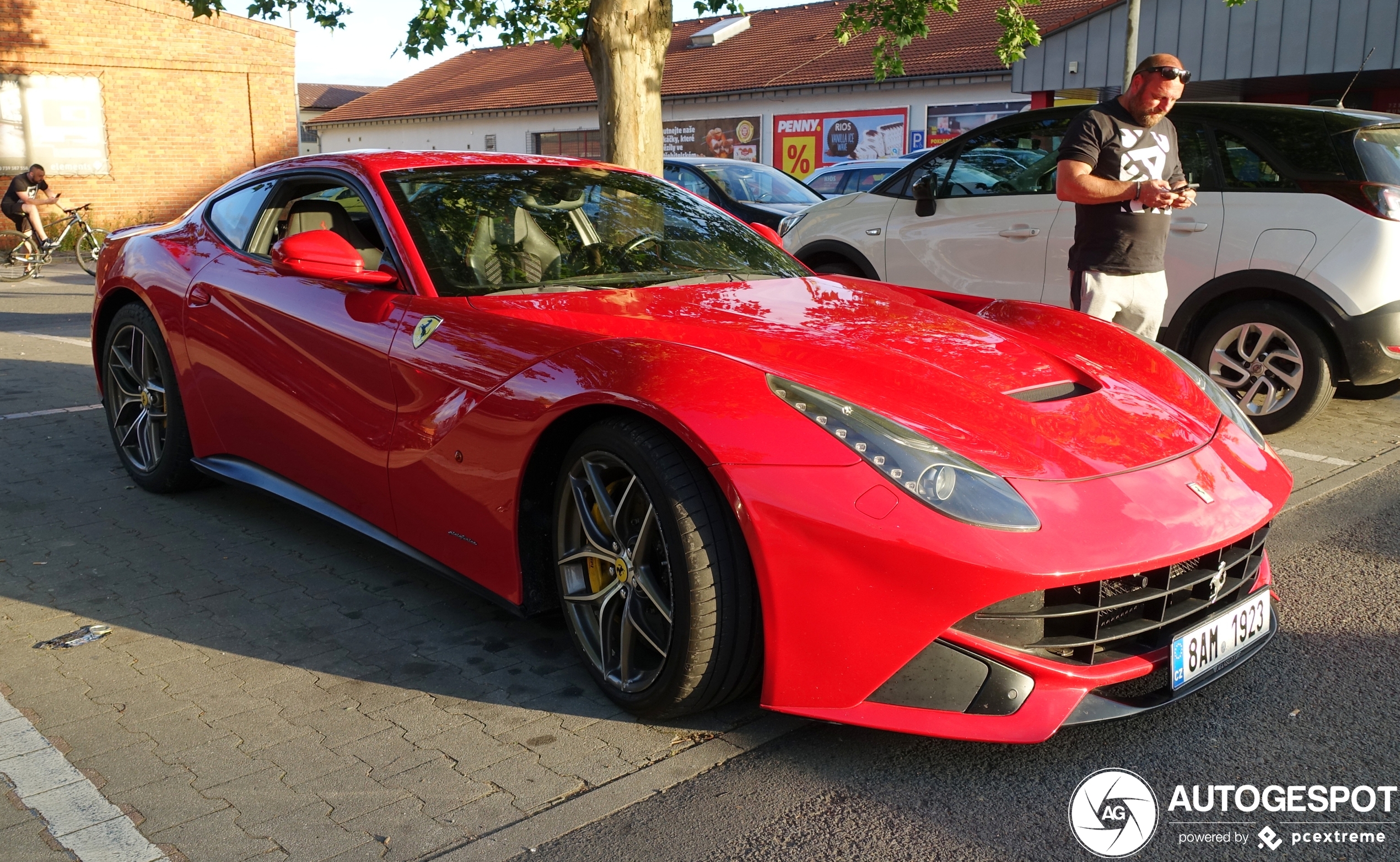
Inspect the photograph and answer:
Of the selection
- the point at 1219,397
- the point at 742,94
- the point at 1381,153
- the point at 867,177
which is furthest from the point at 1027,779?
the point at 742,94

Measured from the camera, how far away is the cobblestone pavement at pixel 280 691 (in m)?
2.54

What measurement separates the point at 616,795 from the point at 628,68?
6540 mm

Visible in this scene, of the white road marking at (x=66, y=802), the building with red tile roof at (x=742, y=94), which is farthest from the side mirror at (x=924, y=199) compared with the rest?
the building with red tile roof at (x=742, y=94)

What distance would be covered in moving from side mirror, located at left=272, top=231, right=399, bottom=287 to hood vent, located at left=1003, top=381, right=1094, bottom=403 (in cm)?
188

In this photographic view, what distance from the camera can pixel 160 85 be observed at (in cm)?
2239

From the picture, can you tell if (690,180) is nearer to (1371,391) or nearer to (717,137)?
(1371,391)

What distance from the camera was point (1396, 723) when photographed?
9.44 ft

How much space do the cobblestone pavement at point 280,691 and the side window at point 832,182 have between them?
1255 cm

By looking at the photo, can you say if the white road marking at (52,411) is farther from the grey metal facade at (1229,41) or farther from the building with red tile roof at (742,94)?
the building with red tile roof at (742,94)

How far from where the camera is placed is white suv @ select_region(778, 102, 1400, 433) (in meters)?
5.74

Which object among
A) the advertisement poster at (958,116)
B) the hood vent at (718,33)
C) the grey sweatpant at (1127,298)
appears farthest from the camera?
the hood vent at (718,33)

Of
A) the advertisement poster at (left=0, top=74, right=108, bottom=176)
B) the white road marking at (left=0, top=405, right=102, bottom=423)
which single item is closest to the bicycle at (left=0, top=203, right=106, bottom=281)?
the advertisement poster at (left=0, top=74, right=108, bottom=176)

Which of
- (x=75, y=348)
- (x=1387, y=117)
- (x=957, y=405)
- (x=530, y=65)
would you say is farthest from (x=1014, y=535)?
(x=530, y=65)

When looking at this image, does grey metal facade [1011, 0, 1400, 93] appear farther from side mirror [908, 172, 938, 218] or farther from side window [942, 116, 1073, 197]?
side mirror [908, 172, 938, 218]
